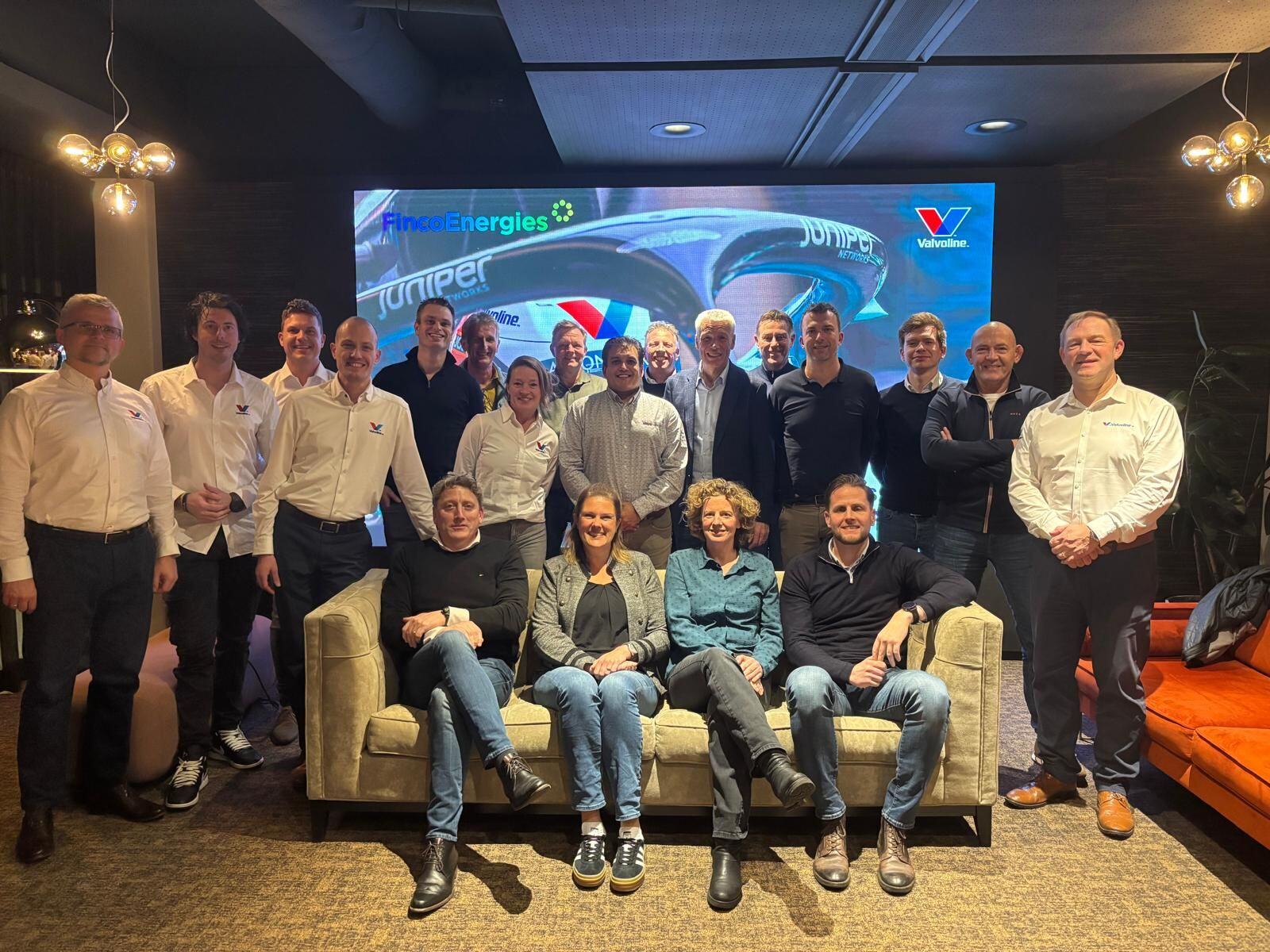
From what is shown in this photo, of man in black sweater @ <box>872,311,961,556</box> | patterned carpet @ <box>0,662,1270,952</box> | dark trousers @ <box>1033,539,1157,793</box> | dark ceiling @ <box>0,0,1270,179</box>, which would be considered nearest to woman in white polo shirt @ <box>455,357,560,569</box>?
patterned carpet @ <box>0,662,1270,952</box>

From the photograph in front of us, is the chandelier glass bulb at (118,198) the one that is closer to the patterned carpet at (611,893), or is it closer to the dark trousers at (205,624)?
the dark trousers at (205,624)

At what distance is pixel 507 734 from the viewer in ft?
9.28

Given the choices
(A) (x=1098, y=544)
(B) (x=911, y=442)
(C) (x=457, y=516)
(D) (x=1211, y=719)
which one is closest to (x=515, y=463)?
(C) (x=457, y=516)

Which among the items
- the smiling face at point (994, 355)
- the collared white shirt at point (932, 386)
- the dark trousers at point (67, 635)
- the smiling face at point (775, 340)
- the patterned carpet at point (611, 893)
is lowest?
the patterned carpet at point (611, 893)

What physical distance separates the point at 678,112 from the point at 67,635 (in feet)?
11.1

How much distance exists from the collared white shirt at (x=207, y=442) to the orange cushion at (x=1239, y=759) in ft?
10.7

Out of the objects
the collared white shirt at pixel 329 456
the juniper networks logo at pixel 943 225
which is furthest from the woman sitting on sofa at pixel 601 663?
the juniper networks logo at pixel 943 225

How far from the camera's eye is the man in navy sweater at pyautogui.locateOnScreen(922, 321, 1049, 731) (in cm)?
347

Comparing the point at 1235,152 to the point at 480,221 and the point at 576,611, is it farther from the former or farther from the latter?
the point at 480,221

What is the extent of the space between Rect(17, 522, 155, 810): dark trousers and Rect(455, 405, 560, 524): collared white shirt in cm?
125

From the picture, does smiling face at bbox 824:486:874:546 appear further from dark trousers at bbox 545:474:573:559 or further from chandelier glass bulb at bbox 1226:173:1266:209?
chandelier glass bulb at bbox 1226:173:1266:209

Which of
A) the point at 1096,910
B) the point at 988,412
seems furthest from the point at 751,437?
the point at 1096,910

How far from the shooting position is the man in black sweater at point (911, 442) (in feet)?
12.8

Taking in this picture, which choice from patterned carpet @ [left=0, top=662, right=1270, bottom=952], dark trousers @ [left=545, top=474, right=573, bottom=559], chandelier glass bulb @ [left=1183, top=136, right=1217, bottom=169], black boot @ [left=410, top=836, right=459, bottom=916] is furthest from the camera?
dark trousers @ [left=545, top=474, right=573, bottom=559]
